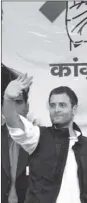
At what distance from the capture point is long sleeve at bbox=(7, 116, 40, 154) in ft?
3.71

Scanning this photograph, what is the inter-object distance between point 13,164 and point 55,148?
191mm

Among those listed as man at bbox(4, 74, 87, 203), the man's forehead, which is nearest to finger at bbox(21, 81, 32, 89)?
man at bbox(4, 74, 87, 203)

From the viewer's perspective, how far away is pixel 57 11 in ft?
4.12

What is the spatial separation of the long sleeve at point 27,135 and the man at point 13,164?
4 centimetres

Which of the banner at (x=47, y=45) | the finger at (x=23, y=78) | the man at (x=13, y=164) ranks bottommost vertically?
the man at (x=13, y=164)

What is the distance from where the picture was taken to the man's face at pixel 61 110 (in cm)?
121

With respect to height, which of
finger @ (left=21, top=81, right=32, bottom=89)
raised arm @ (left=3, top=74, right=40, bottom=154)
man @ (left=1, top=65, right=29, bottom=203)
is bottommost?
man @ (left=1, top=65, right=29, bottom=203)

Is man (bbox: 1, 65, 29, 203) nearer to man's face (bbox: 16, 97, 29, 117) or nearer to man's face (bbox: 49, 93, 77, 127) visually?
man's face (bbox: 16, 97, 29, 117)

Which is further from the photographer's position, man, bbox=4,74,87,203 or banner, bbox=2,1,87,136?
banner, bbox=2,1,87,136

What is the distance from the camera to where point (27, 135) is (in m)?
1.12

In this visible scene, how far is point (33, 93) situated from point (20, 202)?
1.45ft

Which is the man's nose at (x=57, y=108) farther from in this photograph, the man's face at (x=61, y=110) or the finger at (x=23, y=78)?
the finger at (x=23, y=78)

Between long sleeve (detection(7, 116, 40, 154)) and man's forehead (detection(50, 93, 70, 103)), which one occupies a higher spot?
man's forehead (detection(50, 93, 70, 103))

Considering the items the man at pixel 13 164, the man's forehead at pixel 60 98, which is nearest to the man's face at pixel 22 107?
the man at pixel 13 164
